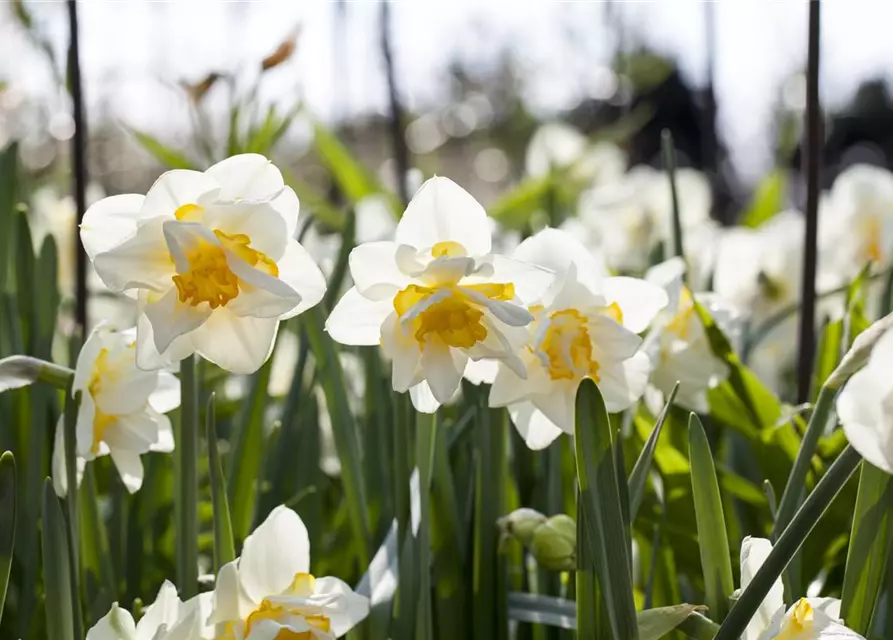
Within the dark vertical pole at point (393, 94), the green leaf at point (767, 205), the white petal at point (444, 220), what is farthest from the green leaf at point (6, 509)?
the green leaf at point (767, 205)

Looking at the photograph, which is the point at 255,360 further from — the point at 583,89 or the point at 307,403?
the point at 583,89

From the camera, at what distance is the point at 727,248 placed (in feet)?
5.03

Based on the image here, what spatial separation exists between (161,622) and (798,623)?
1.09 ft

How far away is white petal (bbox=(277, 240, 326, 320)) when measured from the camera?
22.7 inches

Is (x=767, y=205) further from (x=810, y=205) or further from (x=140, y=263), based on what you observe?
(x=140, y=263)

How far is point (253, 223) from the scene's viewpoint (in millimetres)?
557

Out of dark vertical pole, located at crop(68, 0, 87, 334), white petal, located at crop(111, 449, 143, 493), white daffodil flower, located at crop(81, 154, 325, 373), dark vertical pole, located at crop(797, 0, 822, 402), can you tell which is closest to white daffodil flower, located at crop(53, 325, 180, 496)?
white petal, located at crop(111, 449, 143, 493)

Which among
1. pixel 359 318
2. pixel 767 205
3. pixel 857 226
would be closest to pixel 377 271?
pixel 359 318

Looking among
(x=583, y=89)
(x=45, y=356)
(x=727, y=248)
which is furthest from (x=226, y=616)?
(x=583, y=89)

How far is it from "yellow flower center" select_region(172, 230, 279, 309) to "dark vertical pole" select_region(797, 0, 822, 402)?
60cm

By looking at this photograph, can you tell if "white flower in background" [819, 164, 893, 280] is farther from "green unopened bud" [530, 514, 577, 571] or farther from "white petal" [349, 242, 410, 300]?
"white petal" [349, 242, 410, 300]

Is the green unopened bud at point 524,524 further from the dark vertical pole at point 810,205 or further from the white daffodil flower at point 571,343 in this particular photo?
the dark vertical pole at point 810,205

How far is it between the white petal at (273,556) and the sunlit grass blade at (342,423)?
19 cm

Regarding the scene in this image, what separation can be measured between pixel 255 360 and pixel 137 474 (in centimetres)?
19
